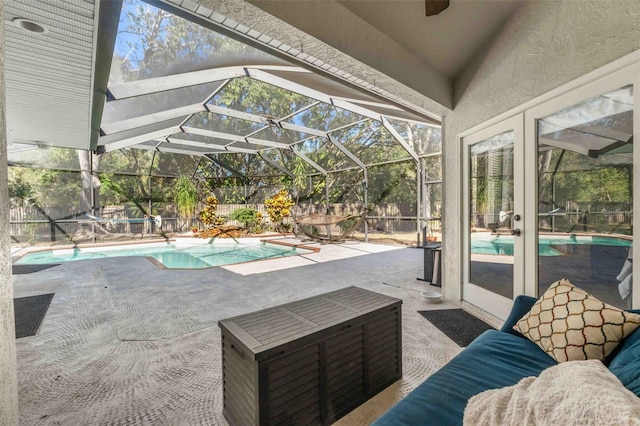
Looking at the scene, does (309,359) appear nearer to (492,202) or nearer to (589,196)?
(589,196)

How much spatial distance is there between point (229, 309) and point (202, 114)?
190 inches

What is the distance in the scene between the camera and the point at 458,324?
263 centimetres

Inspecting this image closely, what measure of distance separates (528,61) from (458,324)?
2.36 metres

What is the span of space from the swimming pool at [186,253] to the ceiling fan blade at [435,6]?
17.3 feet

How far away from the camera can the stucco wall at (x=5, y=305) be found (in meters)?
0.86

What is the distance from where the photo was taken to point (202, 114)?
617 cm

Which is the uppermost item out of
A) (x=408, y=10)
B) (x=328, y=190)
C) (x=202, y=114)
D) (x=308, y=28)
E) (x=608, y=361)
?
(x=202, y=114)

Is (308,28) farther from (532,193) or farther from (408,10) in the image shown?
(532,193)

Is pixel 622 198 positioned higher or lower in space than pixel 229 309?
higher

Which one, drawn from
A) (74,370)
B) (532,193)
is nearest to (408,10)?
(532,193)

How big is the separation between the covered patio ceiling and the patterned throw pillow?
2.36 m

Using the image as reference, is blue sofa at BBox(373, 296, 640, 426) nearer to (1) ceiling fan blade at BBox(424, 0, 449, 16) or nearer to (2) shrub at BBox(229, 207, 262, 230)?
(1) ceiling fan blade at BBox(424, 0, 449, 16)

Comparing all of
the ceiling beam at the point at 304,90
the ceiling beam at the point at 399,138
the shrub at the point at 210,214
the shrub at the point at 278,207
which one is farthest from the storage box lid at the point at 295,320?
the shrub at the point at 210,214

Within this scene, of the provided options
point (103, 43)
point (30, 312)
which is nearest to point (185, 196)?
point (30, 312)
